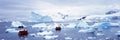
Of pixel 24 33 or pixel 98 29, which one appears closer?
pixel 24 33

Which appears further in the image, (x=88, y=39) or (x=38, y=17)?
(x=38, y=17)

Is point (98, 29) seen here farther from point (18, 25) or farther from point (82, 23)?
point (18, 25)

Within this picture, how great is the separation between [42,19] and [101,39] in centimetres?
5185

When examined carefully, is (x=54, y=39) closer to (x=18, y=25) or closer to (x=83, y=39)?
(x=83, y=39)

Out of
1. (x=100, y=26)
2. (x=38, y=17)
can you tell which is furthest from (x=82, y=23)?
(x=38, y=17)

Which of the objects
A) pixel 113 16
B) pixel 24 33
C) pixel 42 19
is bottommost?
pixel 113 16

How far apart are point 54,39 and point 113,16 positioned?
3435 inches

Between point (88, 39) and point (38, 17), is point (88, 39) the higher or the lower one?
the higher one

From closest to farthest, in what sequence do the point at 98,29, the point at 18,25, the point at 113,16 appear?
the point at 98,29
the point at 18,25
the point at 113,16

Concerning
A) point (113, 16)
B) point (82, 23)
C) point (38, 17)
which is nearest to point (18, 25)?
point (38, 17)

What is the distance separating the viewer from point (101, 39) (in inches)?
1591

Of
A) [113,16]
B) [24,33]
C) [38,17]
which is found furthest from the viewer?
[113,16]

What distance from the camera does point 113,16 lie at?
410ft

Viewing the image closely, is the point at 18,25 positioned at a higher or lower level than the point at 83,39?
lower
